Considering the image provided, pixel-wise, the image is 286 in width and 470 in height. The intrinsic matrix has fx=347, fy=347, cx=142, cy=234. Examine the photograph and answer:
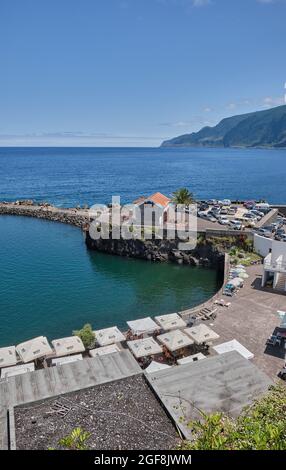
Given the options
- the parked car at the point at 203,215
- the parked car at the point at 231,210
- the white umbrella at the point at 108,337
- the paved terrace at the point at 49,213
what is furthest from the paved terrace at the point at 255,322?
the paved terrace at the point at 49,213

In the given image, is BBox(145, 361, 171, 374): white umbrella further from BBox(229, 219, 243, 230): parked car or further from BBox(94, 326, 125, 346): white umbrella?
BBox(229, 219, 243, 230): parked car

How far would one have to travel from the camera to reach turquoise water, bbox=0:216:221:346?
109 ft

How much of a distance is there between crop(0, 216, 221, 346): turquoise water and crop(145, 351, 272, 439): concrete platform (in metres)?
15.3

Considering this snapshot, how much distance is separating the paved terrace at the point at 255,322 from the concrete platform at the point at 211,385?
5.30 metres

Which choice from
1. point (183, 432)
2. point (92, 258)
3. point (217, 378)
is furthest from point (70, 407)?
point (92, 258)

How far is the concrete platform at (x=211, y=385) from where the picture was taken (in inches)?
594

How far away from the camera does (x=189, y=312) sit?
31.8 metres

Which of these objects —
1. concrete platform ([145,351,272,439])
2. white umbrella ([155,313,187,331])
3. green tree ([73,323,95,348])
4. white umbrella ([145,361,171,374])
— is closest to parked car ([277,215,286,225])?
white umbrella ([155,313,187,331])

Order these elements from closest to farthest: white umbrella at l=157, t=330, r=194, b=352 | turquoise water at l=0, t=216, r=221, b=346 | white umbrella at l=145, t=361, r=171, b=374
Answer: white umbrella at l=145, t=361, r=171, b=374 < white umbrella at l=157, t=330, r=194, b=352 < turquoise water at l=0, t=216, r=221, b=346

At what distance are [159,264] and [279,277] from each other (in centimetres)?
1757

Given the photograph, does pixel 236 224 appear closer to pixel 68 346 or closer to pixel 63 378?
pixel 68 346

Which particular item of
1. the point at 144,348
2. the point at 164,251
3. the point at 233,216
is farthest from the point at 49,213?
the point at 144,348

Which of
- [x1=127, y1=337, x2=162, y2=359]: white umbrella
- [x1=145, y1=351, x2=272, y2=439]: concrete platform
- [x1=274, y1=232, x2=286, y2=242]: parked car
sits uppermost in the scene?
[x1=274, y1=232, x2=286, y2=242]: parked car

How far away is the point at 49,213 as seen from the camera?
74.2 m
